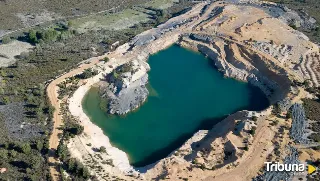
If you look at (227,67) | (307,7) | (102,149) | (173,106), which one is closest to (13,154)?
(102,149)

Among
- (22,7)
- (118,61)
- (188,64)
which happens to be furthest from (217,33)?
(22,7)

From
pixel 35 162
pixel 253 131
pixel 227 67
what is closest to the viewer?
pixel 35 162

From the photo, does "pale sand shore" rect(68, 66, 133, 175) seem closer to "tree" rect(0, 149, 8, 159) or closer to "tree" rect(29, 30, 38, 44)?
"tree" rect(0, 149, 8, 159)

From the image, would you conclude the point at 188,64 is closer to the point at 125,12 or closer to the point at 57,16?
the point at 125,12

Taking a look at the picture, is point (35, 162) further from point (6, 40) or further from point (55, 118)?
point (6, 40)

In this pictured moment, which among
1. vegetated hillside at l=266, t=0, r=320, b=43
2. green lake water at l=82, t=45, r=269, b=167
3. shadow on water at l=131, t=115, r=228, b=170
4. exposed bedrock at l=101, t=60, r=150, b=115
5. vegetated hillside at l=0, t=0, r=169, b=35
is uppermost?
vegetated hillside at l=0, t=0, r=169, b=35

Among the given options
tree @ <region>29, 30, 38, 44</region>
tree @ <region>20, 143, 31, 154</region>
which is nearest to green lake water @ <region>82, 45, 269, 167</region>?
tree @ <region>20, 143, 31, 154</region>
